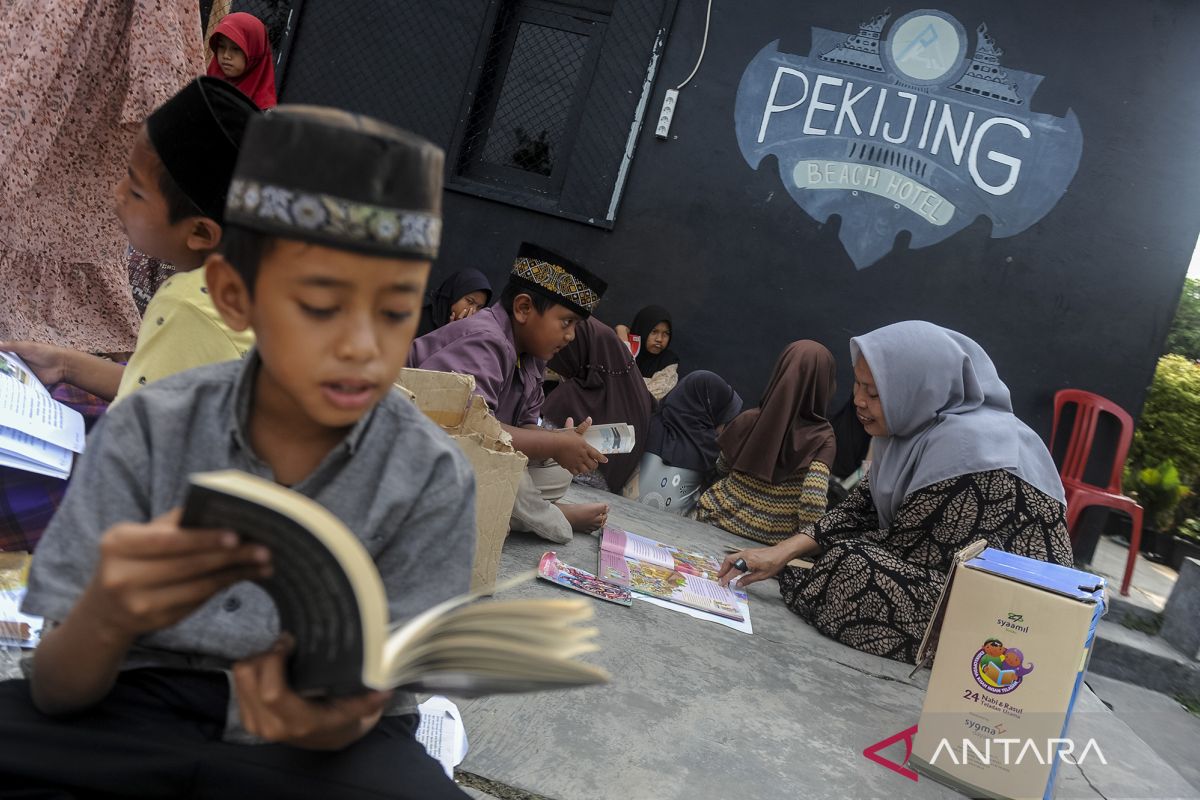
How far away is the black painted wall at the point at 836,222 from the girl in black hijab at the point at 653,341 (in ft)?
0.67

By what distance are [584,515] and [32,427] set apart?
2.24 m

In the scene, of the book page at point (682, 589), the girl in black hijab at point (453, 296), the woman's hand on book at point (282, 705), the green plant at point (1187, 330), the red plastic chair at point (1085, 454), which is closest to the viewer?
the woman's hand on book at point (282, 705)

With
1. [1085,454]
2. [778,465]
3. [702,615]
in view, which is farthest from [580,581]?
[1085,454]

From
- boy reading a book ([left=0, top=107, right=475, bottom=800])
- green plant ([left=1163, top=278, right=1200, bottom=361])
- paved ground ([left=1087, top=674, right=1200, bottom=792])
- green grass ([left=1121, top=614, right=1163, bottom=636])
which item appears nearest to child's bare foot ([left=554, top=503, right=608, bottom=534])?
paved ground ([left=1087, top=674, right=1200, bottom=792])

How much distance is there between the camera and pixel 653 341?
6.75m

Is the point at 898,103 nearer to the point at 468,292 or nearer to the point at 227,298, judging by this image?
the point at 468,292

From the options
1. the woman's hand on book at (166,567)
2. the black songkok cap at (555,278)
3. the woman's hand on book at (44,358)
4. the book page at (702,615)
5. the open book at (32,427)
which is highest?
the black songkok cap at (555,278)

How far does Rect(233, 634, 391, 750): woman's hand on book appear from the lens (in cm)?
97

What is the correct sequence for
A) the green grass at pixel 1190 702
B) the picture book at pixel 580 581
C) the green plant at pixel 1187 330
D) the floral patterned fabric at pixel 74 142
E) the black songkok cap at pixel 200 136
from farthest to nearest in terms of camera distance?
the green plant at pixel 1187 330 → the green grass at pixel 1190 702 → the picture book at pixel 580 581 → the floral patterned fabric at pixel 74 142 → the black songkok cap at pixel 200 136

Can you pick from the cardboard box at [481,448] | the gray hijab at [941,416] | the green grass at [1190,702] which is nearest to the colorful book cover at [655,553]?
the gray hijab at [941,416]

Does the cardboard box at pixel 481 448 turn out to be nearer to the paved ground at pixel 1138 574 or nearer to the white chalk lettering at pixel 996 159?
the paved ground at pixel 1138 574

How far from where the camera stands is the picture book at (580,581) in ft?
10.6

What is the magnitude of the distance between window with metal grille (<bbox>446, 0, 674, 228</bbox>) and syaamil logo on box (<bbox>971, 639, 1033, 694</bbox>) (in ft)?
16.0

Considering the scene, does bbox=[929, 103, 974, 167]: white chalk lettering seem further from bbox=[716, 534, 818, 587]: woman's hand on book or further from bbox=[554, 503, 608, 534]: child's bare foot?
bbox=[554, 503, 608, 534]: child's bare foot
